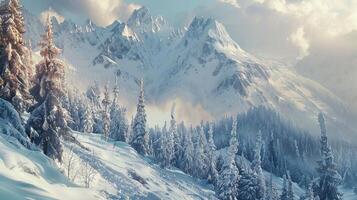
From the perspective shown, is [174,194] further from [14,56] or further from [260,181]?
[14,56]

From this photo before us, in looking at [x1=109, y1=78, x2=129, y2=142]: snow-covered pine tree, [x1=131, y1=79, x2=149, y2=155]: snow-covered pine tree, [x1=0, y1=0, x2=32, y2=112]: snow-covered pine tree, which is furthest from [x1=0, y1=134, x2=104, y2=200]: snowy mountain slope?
[x1=109, y1=78, x2=129, y2=142]: snow-covered pine tree

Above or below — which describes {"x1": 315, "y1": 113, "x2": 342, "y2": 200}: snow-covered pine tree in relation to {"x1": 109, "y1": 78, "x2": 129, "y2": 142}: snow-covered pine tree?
below

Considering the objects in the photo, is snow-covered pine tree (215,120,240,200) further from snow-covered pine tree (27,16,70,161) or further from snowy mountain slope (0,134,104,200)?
snowy mountain slope (0,134,104,200)

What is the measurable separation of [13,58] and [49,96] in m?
3.61

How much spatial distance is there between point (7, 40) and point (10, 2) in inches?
102

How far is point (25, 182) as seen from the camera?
78.1 feet

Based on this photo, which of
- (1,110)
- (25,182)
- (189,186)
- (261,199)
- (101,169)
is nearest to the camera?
(25,182)

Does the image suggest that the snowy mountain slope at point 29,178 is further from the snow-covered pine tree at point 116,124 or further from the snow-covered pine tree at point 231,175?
the snow-covered pine tree at point 116,124

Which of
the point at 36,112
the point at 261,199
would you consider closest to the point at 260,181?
the point at 261,199

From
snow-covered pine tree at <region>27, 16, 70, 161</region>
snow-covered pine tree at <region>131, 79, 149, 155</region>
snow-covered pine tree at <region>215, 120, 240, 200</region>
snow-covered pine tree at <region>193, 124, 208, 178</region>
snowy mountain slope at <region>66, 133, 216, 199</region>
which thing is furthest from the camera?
snow-covered pine tree at <region>193, 124, 208, 178</region>

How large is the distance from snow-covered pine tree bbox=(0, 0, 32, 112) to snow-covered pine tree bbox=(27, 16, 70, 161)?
1016mm

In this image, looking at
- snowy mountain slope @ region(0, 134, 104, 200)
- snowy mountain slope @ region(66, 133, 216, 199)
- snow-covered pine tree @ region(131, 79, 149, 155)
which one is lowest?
snowy mountain slope @ region(0, 134, 104, 200)

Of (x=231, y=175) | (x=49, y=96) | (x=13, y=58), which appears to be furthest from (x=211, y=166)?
(x=13, y=58)

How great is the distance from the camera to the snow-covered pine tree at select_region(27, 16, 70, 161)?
39.5 metres
